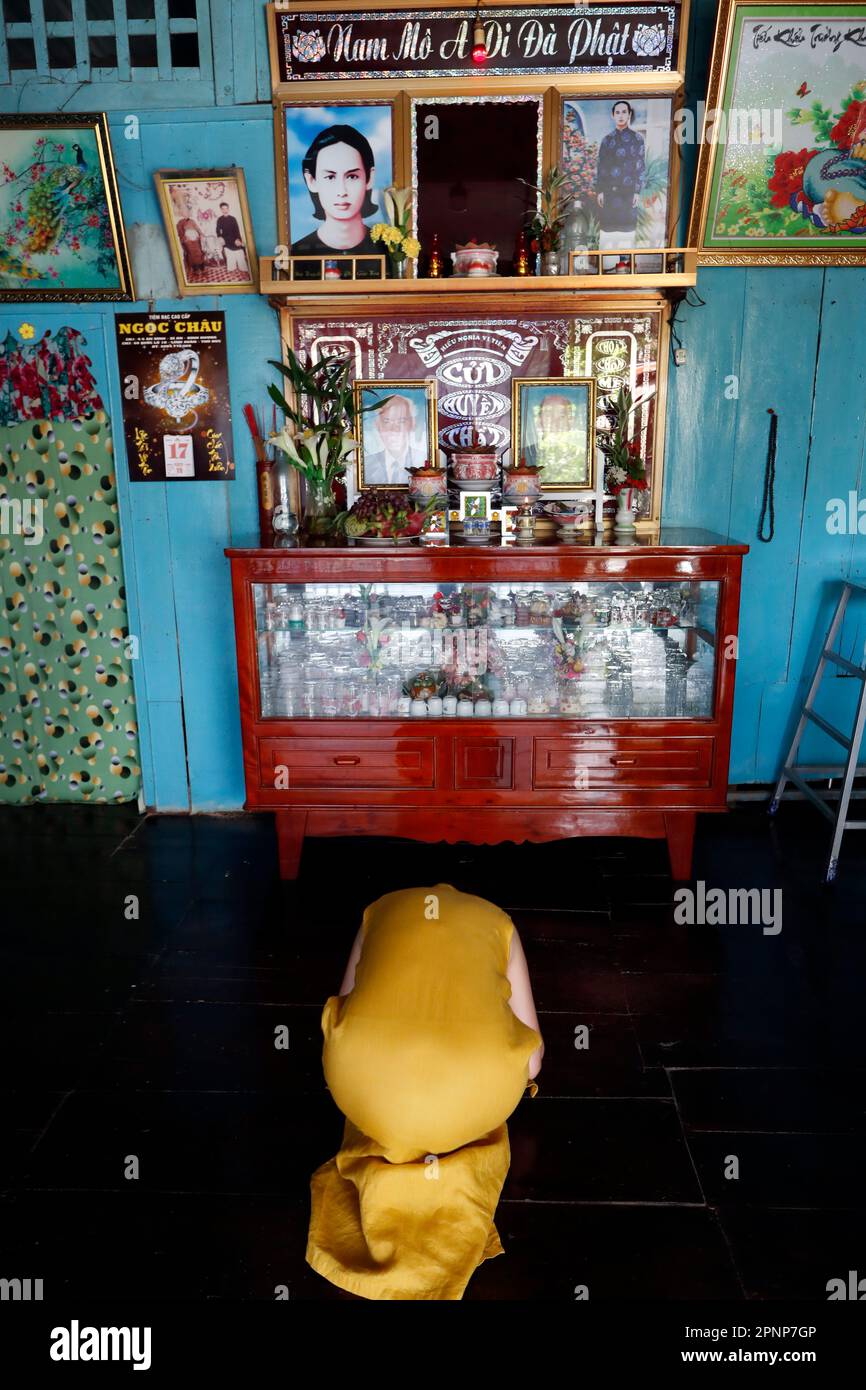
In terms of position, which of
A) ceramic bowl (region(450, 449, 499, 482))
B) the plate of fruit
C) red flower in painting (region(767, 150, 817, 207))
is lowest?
the plate of fruit

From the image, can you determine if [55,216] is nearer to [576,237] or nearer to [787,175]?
[576,237]

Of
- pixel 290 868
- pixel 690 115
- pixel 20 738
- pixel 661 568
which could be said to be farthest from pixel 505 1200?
pixel 690 115

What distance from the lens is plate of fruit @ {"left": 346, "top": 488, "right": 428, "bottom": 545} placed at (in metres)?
3.74

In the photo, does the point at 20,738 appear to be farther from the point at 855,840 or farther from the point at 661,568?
the point at 855,840

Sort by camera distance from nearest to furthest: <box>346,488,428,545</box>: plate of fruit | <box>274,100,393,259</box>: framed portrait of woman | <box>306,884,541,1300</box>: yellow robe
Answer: <box>306,884,541,1300</box>: yellow robe, <box>346,488,428,545</box>: plate of fruit, <box>274,100,393,259</box>: framed portrait of woman

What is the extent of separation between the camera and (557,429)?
13.8 ft

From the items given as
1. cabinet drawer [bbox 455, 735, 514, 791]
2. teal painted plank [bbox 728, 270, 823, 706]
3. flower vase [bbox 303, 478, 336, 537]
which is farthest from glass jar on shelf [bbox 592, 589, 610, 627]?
flower vase [bbox 303, 478, 336, 537]

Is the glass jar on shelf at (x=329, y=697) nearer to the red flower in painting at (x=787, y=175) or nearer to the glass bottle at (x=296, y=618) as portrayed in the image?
the glass bottle at (x=296, y=618)

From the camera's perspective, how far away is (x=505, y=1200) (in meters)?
2.34

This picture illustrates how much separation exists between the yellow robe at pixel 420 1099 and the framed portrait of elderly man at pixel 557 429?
2468 millimetres

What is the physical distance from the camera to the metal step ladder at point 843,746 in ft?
12.7

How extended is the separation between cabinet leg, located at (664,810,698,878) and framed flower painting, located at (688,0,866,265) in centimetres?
223

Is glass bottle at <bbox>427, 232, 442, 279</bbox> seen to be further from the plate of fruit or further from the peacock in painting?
the peacock in painting

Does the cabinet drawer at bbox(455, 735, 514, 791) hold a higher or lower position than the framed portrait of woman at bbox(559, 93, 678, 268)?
lower
